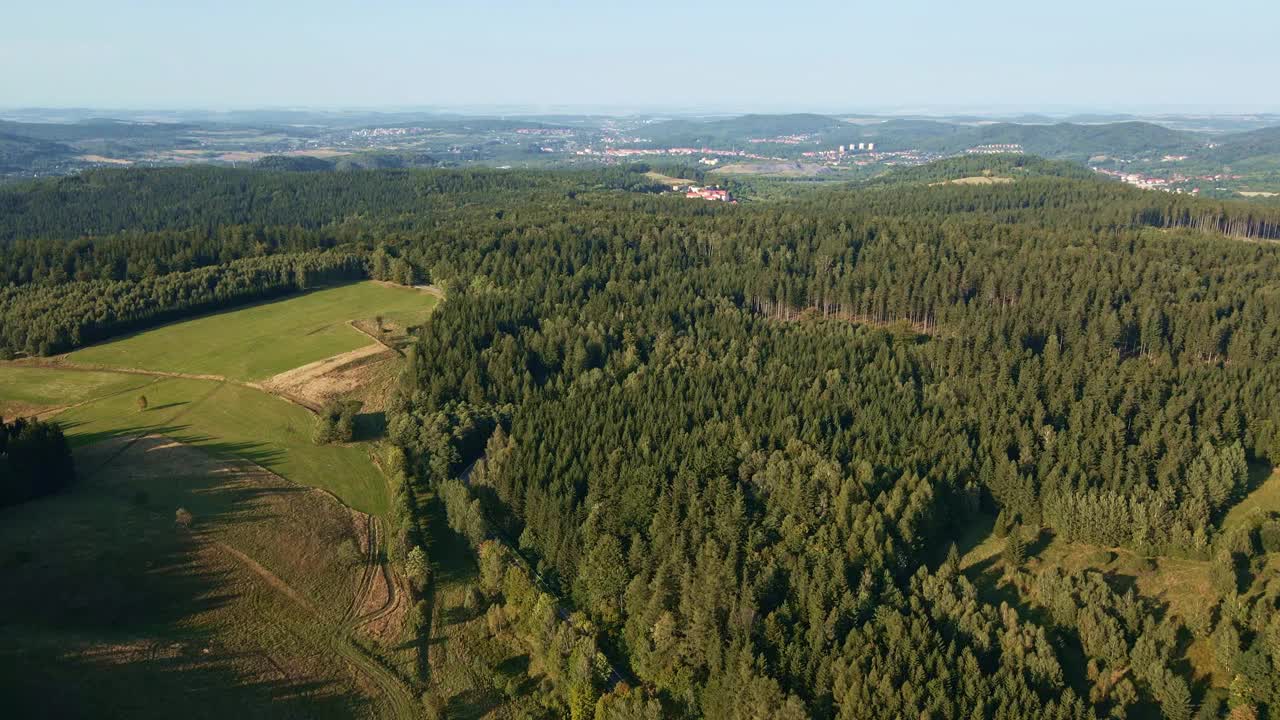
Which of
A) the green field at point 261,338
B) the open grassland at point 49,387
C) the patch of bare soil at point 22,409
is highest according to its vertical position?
the green field at point 261,338

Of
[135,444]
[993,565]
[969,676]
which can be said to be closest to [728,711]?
[969,676]

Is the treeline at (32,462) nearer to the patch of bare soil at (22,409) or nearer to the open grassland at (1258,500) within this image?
the patch of bare soil at (22,409)

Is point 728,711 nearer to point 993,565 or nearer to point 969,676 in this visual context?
point 969,676

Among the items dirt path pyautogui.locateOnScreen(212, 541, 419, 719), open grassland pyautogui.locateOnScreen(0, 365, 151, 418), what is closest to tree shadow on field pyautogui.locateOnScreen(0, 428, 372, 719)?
dirt path pyautogui.locateOnScreen(212, 541, 419, 719)

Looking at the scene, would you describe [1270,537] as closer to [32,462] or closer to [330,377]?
[330,377]

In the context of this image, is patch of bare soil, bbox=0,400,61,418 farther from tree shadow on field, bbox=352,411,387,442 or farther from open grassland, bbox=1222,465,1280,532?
open grassland, bbox=1222,465,1280,532

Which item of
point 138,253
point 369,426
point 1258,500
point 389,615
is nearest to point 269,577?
point 389,615

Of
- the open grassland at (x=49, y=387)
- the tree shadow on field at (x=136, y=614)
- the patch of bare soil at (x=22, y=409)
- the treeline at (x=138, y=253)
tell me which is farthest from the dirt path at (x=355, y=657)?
the treeline at (x=138, y=253)
